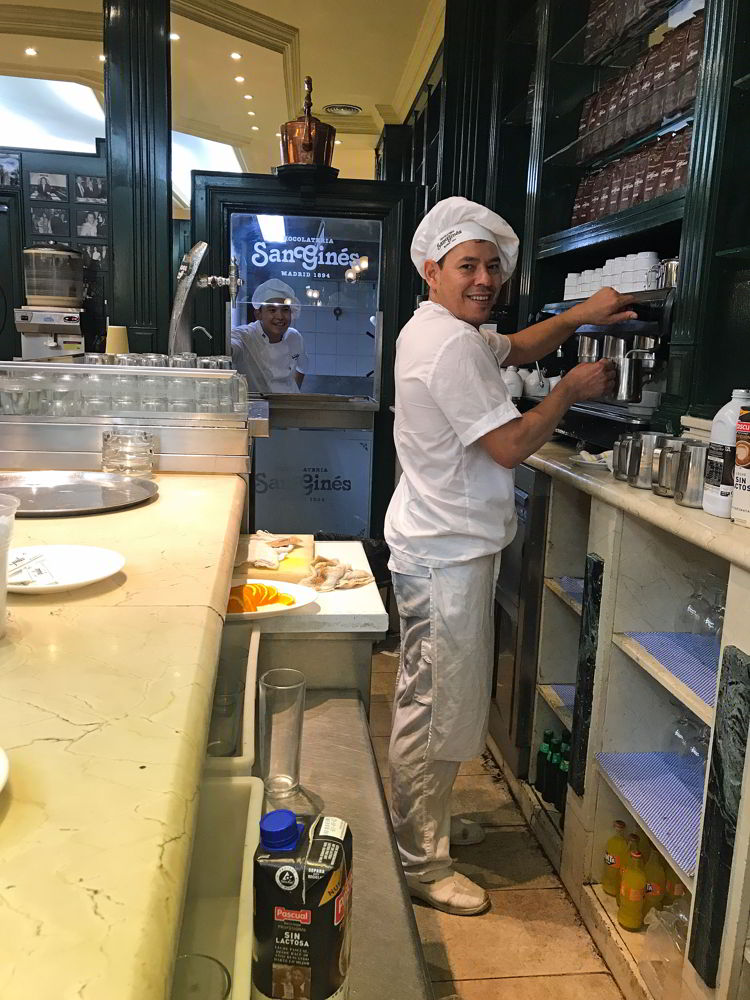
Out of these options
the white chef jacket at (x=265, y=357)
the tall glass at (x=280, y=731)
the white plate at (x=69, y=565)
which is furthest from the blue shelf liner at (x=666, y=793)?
the white chef jacket at (x=265, y=357)

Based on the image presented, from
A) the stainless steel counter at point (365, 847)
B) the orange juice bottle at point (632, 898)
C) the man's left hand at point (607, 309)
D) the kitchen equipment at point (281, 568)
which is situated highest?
the man's left hand at point (607, 309)

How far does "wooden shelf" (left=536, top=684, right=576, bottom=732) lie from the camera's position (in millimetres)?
2395

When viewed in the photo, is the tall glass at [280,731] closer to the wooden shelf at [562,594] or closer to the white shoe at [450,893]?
the white shoe at [450,893]

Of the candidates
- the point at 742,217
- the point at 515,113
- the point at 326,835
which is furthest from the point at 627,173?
the point at 326,835

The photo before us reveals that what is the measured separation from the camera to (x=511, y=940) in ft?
6.68

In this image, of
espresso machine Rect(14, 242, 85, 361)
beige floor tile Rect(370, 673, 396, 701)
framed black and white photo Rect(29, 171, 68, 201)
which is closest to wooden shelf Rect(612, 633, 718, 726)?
beige floor tile Rect(370, 673, 396, 701)

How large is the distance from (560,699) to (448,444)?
96 centimetres

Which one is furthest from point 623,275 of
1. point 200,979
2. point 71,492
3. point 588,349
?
point 200,979

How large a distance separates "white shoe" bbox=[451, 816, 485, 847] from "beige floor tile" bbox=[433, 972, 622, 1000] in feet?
1.76

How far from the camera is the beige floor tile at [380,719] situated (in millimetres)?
3043

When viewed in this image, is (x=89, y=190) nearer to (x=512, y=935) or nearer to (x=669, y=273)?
(x=669, y=273)

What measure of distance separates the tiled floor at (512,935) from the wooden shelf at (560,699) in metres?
0.39

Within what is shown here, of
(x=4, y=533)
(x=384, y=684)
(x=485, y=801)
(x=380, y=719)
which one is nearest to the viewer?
(x=4, y=533)

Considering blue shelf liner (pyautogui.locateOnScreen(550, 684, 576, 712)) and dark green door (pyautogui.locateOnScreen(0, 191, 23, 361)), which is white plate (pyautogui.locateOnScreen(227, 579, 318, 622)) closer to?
blue shelf liner (pyautogui.locateOnScreen(550, 684, 576, 712))
